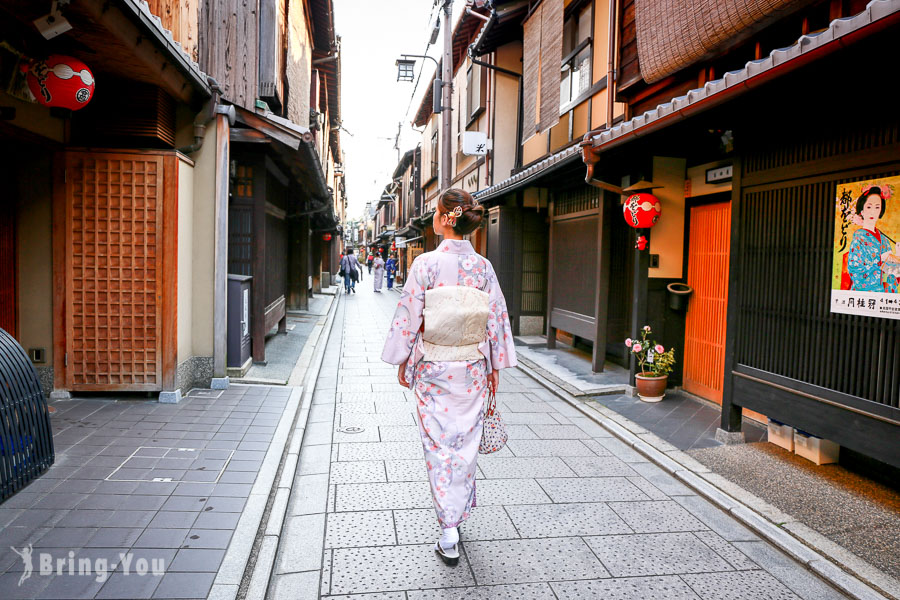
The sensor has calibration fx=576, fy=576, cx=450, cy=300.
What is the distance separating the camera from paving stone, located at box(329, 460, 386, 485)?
17.2 feet

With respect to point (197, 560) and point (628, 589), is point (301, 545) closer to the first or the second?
point (197, 560)

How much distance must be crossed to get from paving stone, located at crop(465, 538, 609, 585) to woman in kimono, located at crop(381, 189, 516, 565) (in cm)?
23

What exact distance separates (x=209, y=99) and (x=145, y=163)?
1256mm

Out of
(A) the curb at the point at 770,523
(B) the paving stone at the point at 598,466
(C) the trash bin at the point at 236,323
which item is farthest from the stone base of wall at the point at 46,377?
(A) the curb at the point at 770,523

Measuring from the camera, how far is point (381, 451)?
6082 mm

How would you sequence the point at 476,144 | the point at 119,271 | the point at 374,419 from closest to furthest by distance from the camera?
1. the point at 119,271
2. the point at 374,419
3. the point at 476,144

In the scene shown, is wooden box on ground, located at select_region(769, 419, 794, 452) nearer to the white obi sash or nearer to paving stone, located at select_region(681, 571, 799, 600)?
paving stone, located at select_region(681, 571, 799, 600)

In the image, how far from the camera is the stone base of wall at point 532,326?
14875 millimetres

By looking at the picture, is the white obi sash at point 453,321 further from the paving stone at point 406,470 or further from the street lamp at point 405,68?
the street lamp at point 405,68

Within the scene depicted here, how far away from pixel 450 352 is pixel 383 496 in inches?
68.3

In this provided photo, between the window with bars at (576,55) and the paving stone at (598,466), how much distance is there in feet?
26.5

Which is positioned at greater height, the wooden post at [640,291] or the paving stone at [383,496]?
the wooden post at [640,291]

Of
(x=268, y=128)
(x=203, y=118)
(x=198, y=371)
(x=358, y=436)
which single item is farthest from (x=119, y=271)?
(x=358, y=436)

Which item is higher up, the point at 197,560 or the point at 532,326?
the point at 532,326
